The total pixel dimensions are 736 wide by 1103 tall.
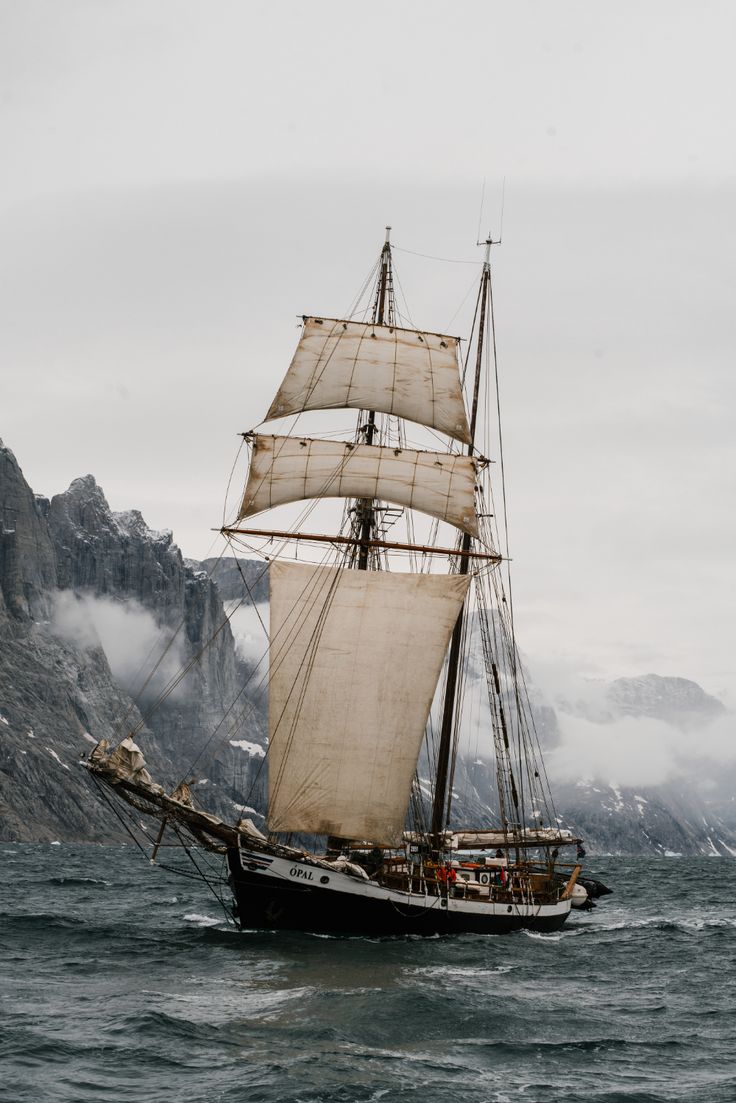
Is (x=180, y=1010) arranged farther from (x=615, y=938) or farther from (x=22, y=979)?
(x=615, y=938)

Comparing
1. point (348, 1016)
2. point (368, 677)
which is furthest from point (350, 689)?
point (348, 1016)

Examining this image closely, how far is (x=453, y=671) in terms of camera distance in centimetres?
6731

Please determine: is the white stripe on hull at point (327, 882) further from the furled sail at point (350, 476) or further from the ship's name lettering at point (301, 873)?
the furled sail at point (350, 476)

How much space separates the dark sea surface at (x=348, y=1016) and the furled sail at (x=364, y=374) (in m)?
27.2

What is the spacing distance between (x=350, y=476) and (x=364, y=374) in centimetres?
578

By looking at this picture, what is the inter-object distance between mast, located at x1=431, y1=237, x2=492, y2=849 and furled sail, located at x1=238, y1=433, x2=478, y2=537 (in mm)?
2778

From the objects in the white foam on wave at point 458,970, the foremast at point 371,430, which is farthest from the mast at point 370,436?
the white foam on wave at point 458,970

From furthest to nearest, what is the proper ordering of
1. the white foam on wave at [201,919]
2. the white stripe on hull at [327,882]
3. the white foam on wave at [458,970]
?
the white foam on wave at [201,919]
the white stripe on hull at [327,882]
the white foam on wave at [458,970]

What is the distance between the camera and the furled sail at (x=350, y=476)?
66125mm

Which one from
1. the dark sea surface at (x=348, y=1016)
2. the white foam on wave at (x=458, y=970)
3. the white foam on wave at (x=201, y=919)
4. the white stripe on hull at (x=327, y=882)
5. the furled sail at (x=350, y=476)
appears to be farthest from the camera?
the furled sail at (x=350, y=476)

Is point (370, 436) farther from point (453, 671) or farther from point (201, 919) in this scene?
point (201, 919)

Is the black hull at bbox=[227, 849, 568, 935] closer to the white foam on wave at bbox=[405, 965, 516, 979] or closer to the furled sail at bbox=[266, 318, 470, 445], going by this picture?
the white foam on wave at bbox=[405, 965, 516, 979]

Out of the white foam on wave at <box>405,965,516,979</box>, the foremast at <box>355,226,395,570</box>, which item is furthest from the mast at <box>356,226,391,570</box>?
the white foam on wave at <box>405,965,516,979</box>

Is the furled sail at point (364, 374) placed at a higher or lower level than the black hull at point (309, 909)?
higher
